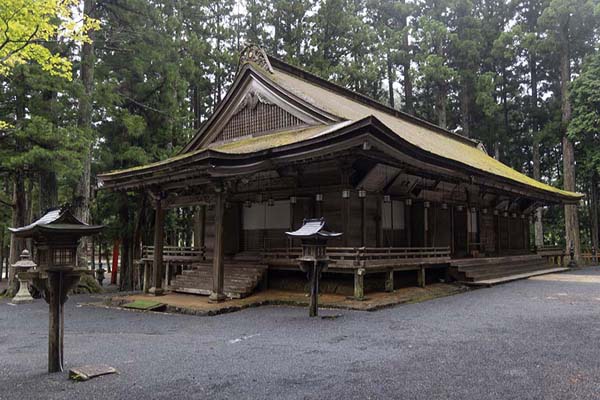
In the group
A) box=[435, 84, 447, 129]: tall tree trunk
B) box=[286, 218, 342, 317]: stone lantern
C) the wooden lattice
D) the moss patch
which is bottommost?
the moss patch

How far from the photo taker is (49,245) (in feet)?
18.8

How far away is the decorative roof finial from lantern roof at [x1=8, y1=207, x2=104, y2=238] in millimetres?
10725

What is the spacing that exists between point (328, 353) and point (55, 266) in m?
3.93

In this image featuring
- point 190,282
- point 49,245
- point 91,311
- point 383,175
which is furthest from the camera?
point 190,282

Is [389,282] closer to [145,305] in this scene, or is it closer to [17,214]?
[145,305]

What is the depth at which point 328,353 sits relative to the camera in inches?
244

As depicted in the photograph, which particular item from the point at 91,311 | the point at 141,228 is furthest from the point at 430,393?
the point at 141,228

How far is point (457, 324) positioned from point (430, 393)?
4058mm

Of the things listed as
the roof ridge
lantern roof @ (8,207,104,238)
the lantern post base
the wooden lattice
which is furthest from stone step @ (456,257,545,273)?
lantern roof @ (8,207,104,238)

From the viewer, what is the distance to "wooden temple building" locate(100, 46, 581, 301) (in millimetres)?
10836

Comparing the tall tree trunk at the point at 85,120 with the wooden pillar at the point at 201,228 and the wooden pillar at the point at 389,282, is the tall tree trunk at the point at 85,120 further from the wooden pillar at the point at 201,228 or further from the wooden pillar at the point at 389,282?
the wooden pillar at the point at 389,282

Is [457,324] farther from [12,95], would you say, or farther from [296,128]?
[12,95]

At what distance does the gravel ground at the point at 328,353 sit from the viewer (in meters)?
4.62

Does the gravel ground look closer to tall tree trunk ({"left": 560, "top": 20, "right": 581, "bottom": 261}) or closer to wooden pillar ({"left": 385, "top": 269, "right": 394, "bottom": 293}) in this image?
wooden pillar ({"left": 385, "top": 269, "right": 394, "bottom": 293})
